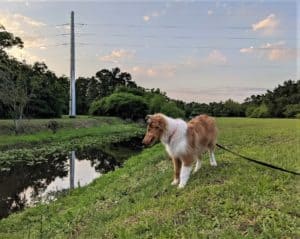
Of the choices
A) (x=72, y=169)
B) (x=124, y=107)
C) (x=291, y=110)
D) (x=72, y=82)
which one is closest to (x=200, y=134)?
(x=72, y=169)

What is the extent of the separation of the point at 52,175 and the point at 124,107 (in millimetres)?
31563

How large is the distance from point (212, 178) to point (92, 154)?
14.3m

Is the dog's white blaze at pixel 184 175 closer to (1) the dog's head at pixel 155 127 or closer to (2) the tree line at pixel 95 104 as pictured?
(1) the dog's head at pixel 155 127

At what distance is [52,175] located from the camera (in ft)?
47.3

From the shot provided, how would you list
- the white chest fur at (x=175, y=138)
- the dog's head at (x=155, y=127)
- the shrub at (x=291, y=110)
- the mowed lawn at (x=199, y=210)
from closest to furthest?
the mowed lawn at (x=199, y=210)
the dog's head at (x=155, y=127)
the white chest fur at (x=175, y=138)
the shrub at (x=291, y=110)

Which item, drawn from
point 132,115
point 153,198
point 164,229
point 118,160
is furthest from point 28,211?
point 132,115

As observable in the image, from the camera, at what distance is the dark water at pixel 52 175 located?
1091cm

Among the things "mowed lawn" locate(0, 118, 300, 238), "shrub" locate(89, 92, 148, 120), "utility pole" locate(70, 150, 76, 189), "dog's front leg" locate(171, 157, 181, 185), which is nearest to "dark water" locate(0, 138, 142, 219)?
"utility pole" locate(70, 150, 76, 189)

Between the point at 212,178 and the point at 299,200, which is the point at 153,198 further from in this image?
the point at 299,200

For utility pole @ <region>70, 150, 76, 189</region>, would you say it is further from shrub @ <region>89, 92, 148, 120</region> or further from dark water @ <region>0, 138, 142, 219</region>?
shrub @ <region>89, 92, 148, 120</region>

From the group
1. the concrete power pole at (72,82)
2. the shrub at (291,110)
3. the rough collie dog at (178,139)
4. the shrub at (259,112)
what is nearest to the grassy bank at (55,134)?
the concrete power pole at (72,82)

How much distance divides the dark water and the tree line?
6.02 meters

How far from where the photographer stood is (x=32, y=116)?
36.6 metres

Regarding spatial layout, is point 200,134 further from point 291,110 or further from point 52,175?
point 291,110
